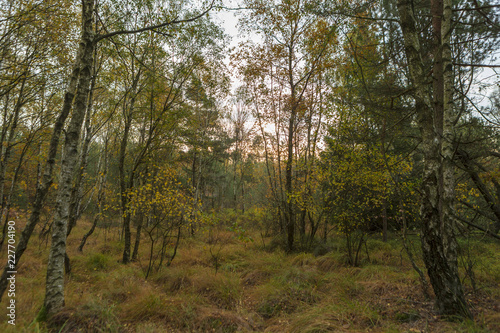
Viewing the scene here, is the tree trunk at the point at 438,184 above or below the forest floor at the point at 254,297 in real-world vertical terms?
above

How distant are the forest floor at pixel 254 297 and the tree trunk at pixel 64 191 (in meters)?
0.27

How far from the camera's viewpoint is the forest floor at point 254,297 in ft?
10.1

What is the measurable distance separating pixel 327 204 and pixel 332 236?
10.4 feet

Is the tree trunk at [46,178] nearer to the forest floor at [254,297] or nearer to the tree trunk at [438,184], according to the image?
the forest floor at [254,297]

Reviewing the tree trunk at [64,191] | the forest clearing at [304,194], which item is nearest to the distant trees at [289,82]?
the forest clearing at [304,194]

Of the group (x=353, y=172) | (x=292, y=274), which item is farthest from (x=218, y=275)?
(x=353, y=172)

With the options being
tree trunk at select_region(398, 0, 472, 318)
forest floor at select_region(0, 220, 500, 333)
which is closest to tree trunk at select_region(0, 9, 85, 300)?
forest floor at select_region(0, 220, 500, 333)

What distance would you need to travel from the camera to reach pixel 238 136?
18.3m

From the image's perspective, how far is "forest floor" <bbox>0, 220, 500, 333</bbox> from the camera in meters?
3.07

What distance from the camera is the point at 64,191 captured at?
3.24 metres

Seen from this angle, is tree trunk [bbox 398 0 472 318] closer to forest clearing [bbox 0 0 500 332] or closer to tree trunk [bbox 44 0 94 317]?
forest clearing [bbox 0 0 500 332]

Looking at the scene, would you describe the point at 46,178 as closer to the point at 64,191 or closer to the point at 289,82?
the point at 64,191

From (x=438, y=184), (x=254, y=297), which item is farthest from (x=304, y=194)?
(x=438, y=184)

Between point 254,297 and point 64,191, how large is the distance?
3816 mm
